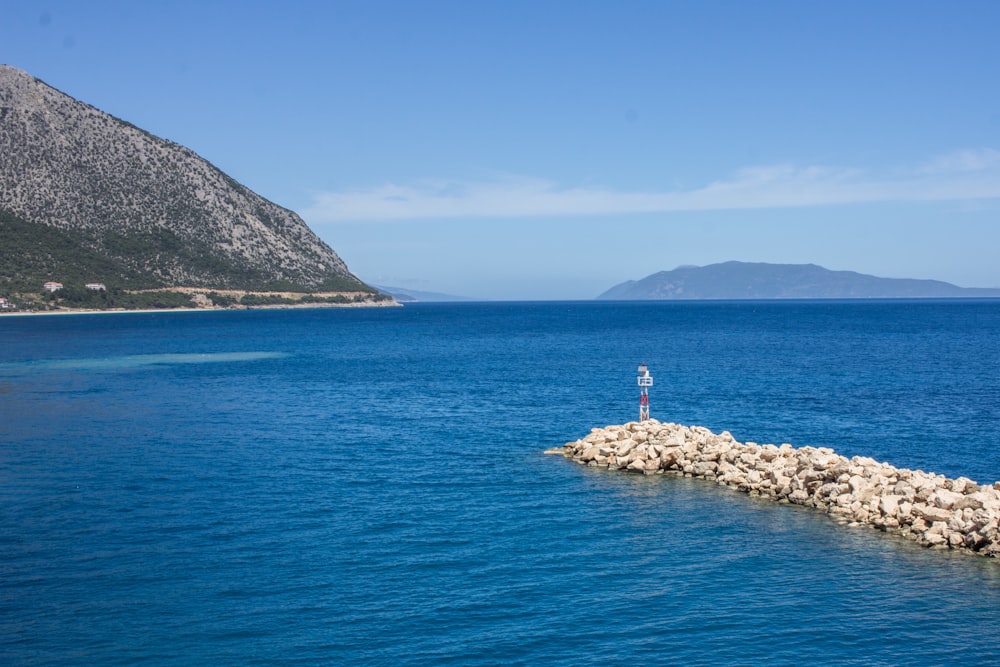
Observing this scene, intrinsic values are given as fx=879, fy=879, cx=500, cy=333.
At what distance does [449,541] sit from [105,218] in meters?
157

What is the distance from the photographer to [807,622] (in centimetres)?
1477

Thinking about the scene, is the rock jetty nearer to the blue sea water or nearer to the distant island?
the blue sea water

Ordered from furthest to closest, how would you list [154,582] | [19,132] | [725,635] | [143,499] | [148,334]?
[19,132] < [148,334] < [143,499] < [154,582] < [725,635]

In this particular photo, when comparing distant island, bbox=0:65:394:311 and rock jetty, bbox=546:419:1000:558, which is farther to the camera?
distant island, bbox=0:65:394:311

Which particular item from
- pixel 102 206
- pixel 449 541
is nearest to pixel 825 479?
pixel 449 541

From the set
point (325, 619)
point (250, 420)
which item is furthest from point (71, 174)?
point (325, 619)

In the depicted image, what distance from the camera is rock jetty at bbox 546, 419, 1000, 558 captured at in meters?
19.2

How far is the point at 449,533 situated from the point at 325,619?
5.29m

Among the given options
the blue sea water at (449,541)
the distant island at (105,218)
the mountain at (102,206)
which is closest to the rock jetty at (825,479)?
the blue sea water at (449,541)

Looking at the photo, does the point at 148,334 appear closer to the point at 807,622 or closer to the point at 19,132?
the point at 19,132

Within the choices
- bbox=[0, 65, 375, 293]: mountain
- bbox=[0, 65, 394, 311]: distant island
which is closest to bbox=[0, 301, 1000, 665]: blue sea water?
bbox=[0, 65, 394, 311]: distant island

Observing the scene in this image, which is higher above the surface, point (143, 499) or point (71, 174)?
point (71, 174)

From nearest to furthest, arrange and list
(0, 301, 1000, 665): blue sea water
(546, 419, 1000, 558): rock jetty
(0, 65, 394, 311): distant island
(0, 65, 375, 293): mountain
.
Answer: (0, 301, 1000, 665): blue sea water, (546, 419, 1000, 558): rock jetty, (0, 65, 394, 311): distant island, (0, 65, 375, 293): mountain

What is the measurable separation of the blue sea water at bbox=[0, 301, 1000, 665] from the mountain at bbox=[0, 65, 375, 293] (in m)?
115
